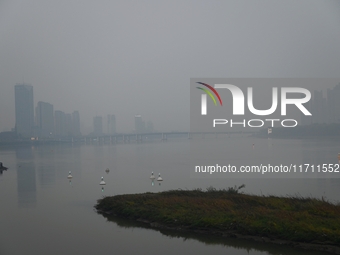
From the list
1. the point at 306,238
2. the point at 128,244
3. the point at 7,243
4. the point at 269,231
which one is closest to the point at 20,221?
the point at 7,243

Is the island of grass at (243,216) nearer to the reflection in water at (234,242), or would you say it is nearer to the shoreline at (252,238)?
the shoreline at (252,238)

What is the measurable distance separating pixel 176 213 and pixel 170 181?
8.53 metres

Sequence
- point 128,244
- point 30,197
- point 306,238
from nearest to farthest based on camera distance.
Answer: point 306,238
point 128,244
point 30,197

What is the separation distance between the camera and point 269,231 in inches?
267

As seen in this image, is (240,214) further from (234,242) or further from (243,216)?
(234,242)

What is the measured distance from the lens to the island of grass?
21.2ft

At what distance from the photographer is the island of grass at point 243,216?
646 cm

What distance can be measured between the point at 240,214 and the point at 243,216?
14 centimetres

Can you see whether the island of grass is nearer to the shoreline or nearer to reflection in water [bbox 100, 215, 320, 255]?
the shoreline

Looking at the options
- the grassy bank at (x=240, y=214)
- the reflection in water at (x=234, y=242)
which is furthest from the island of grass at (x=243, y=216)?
the reflection in water at (x=234, y=242)

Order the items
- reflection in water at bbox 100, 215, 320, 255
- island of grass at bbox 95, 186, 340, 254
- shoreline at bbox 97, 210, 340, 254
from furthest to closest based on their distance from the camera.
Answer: island of grass at bbox 95, 186, 340, 254 → reflection in water at bbox 100, 215, 320, 255 → shoreline at bbox 97, 210, 340, 254

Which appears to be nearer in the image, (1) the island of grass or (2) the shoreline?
(2) the shoreline

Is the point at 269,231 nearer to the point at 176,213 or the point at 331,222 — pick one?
the point at 331,222

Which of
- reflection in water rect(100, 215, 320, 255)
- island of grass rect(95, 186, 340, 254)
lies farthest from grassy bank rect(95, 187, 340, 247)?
reflection in water rect(100, 215, 320, 255)
